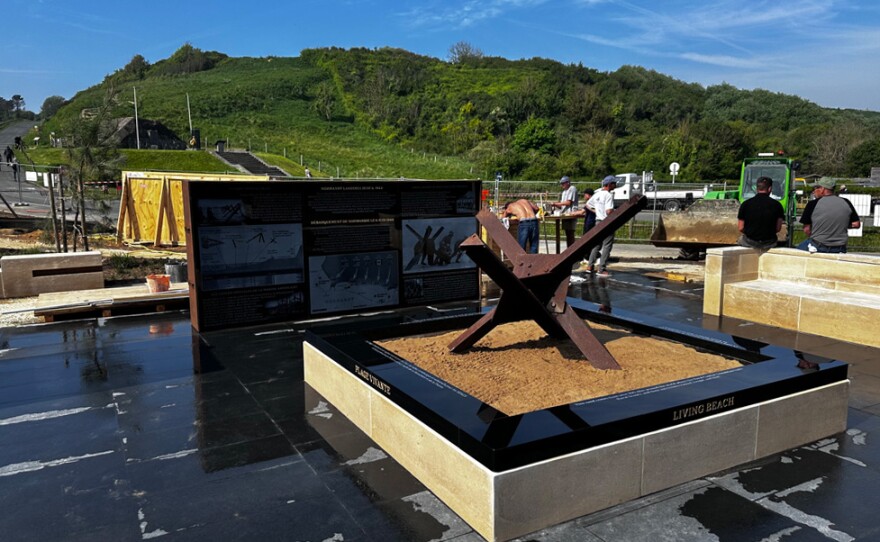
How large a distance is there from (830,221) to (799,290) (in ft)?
4.42

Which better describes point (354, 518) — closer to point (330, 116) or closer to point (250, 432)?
point (250, 432)

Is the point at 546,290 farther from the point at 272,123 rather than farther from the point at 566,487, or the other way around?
the point at 272,123

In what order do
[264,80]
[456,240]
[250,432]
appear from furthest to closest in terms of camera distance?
1. [264,80]
2. [456,240]
3. [250,432]

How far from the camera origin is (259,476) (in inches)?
175

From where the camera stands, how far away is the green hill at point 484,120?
55.3 m

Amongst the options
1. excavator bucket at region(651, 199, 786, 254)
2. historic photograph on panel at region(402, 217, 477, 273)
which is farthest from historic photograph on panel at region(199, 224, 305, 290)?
excavator bucket at region(651, 199, 786, 254)

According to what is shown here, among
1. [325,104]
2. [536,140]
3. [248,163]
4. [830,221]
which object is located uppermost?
[325,104]

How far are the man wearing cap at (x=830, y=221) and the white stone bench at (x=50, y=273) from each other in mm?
11818

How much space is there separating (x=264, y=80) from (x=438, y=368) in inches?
4487

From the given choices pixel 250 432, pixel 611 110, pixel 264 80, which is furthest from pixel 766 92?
pixel 250 432

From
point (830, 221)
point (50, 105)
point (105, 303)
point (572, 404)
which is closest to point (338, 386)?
point (572, 404)

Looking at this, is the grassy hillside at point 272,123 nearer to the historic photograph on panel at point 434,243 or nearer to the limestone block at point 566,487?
the historic photograph on panel at point 434,243

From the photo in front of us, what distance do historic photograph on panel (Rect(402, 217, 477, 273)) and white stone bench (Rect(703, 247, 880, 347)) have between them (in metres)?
3.76

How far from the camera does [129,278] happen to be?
12.9 metres
